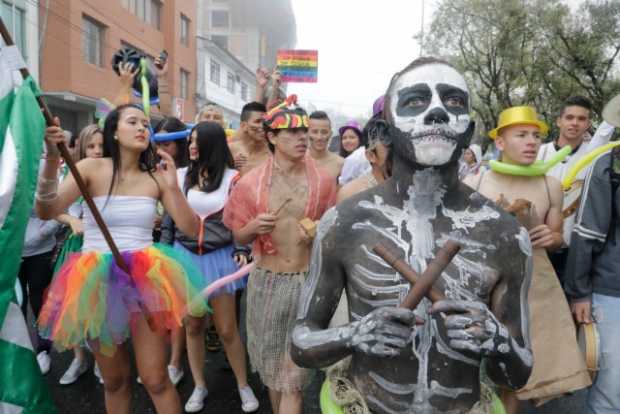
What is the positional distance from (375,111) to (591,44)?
1624 cm

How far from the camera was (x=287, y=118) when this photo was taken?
3074 millimetres

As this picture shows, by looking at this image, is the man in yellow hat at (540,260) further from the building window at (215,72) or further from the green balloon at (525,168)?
the building window at (215,72)

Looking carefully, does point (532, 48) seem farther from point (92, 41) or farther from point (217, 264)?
point (217, 264)

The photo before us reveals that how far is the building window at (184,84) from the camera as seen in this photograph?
2689 cm

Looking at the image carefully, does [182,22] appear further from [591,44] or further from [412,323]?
[412,323]

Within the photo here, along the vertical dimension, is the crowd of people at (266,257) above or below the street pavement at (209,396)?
above

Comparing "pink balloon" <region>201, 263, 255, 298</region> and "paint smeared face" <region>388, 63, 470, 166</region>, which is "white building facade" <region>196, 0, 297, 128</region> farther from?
"paint smeared face" <region>388, 63, 470, 166</region>

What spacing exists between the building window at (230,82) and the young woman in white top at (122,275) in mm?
31891

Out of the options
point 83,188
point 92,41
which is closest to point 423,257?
point 83,188

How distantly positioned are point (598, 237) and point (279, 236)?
1.80 metres

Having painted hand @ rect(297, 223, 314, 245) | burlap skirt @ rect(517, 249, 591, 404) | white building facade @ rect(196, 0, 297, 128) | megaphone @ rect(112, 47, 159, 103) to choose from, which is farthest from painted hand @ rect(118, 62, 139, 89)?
white building facade @ rect(196, 0, 297, 128)

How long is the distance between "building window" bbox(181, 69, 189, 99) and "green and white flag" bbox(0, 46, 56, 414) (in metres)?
25.7

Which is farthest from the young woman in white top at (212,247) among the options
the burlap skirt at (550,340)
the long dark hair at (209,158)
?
the burlap skirt at (550,340)

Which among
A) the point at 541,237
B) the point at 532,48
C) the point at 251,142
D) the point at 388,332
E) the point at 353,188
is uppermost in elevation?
the point at 532,48
